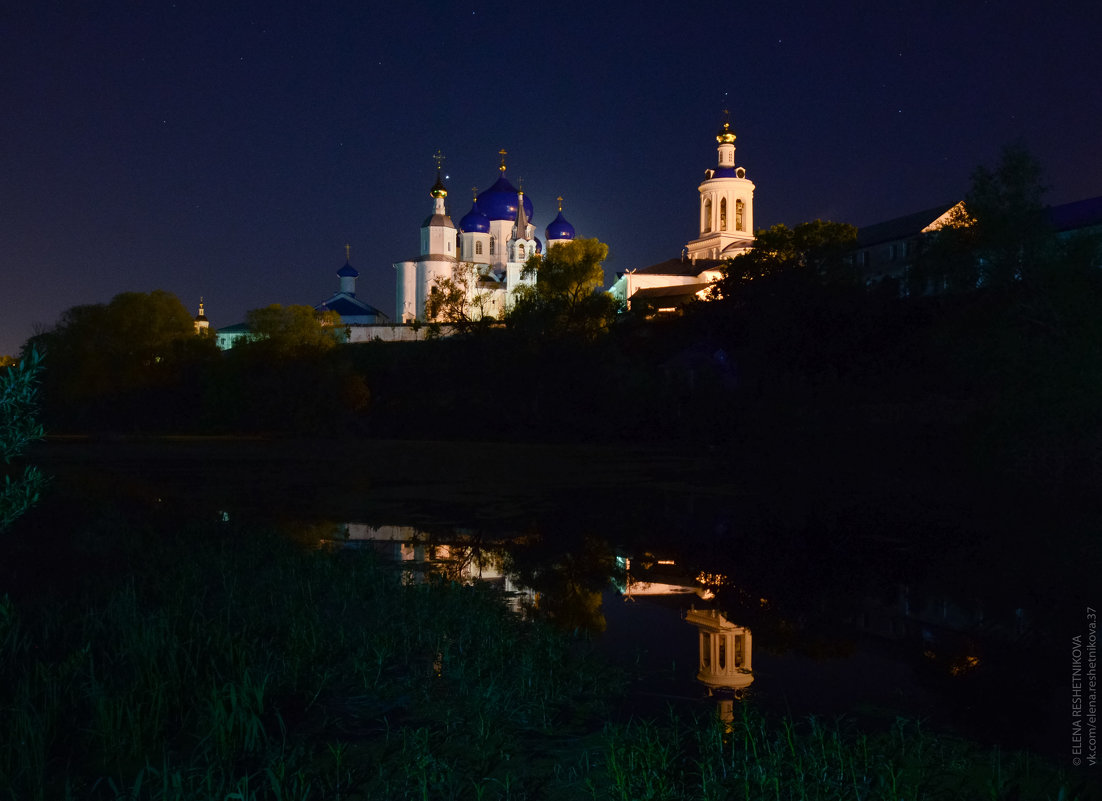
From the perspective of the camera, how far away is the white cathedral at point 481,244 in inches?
3132

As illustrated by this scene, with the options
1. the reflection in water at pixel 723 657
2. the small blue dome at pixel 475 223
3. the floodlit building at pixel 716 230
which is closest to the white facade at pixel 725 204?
the floodlit building at pixel 716 230

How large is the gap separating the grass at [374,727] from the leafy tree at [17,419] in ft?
3.20

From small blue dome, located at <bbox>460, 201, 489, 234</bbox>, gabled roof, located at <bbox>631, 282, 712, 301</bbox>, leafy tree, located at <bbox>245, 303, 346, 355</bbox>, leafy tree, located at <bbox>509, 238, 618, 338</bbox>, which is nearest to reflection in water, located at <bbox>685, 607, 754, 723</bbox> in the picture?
leafy tree, located at <bbox>509, 238, 618, 338</bbox>

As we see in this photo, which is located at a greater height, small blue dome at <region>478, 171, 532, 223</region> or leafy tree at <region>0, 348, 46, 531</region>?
small blue dome at <region>478, 171, 532, 223</region>

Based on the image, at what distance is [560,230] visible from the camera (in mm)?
82312

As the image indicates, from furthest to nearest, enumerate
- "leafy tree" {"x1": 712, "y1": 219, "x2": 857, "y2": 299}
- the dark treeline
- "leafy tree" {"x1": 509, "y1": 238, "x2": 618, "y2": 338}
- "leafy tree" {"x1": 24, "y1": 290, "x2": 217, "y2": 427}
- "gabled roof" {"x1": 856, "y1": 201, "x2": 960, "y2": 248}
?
1. "gabled roof" {"x1": 856, "y1": 201, "x2": 960, "y2": 248}
2. "leafy tree" {"x1": 24, "y1": 290, "x2": 217, "y2": 427}
3. "leafy tree" {"x1": 509, "y1": 238, "x2": 618, "y2": 338}
4. "leafy tree" {"x1": 712, "y1": 219, "x2": 857, "y2": 299}
5. the dark treeline

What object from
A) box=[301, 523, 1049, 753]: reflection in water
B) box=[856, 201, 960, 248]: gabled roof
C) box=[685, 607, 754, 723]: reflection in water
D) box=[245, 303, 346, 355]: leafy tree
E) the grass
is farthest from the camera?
box=[856, 201, 960, 248]: gabled roof

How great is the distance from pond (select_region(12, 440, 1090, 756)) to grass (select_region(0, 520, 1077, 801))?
0.94 m

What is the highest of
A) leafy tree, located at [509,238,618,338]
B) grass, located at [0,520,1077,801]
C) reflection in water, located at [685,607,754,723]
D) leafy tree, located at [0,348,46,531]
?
leafy tree, located at [509,238,618,338]

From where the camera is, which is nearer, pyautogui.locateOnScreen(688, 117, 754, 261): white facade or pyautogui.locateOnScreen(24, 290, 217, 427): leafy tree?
pyautogui.locateOnScreen(24, 290, 217, 427): leafy tree

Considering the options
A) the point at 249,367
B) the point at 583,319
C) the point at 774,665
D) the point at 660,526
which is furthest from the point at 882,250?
the point at 774,665

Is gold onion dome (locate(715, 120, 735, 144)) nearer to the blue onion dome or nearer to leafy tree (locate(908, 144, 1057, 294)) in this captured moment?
the blue onion dome

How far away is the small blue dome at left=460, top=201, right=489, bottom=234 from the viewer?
82562 millimetres

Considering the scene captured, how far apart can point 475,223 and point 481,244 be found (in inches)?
76.3
